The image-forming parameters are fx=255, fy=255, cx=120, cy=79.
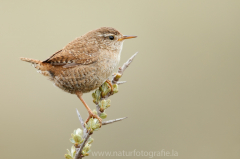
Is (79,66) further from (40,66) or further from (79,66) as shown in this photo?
(40,66)

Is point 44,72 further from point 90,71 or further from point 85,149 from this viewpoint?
point 85,149

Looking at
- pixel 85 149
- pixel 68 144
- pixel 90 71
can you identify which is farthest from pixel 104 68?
pixel 68 144

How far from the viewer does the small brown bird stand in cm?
318

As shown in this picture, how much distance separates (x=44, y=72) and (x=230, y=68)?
4156mm

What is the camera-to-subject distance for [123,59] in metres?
5.57

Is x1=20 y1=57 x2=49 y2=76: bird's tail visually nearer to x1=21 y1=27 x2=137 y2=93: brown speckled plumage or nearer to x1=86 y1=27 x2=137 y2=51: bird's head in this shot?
x1=21 y1=27 x2=137 y2=93: brown speckled plumage

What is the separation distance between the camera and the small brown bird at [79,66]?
3.18m

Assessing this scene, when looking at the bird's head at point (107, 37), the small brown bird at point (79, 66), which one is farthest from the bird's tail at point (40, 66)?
the bird's head at point (107, 37)

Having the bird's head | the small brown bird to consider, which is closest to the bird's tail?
the small brown bird

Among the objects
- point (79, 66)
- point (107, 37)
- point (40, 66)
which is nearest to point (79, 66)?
point (79, 66)

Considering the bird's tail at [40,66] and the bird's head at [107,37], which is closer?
the bird's tail at [40,66]

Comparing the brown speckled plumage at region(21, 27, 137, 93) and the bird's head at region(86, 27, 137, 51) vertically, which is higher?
the bird's head at region(86, 27, 137, 51)

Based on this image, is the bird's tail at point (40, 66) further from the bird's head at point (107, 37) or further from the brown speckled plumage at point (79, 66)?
the bird's head at point (107, 37)

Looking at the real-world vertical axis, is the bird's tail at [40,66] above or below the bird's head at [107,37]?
below
